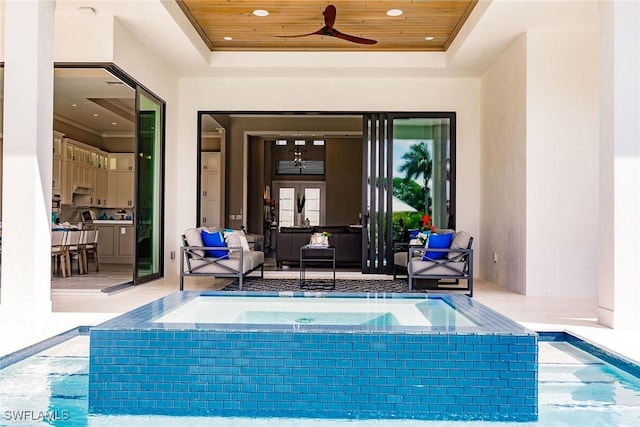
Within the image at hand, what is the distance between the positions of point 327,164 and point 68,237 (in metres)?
8.81

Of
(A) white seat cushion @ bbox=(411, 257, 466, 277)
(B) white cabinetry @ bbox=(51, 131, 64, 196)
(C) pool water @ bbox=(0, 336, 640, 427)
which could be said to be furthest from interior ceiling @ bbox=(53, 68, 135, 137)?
(A) white seat cushion @ bbox=(411, 257, 466, 277)

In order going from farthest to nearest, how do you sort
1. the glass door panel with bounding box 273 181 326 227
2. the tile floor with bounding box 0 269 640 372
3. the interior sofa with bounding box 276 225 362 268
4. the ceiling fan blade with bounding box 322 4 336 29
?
the glass door panel with bounding box 273 181 326 227 → the interior sofa with bounding box 276 225 362 268 → the ceiling fan blade with bounding box 322 4 336 29 → the tile floor with bounding box 0 269 640 372

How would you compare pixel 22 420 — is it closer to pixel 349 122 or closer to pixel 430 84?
pixel 430 84

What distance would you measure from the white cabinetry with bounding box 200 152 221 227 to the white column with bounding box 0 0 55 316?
857 centimetres

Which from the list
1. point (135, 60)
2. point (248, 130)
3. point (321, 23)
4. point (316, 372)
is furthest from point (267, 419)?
point (248, 130)

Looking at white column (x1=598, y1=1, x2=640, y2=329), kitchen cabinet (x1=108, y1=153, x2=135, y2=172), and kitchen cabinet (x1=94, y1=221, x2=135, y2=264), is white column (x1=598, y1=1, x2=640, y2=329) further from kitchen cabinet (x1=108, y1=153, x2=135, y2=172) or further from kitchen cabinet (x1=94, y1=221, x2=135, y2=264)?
kitchen cabinet (x1=108, y1=153, x2=135, y2=172)

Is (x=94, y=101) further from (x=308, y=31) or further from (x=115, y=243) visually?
(x=308, y=31)

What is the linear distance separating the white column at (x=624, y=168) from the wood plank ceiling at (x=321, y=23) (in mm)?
2320

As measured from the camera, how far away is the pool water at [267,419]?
2.65m

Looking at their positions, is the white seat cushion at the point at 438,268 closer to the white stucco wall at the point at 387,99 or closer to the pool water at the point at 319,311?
the pool water at the point at 319,311

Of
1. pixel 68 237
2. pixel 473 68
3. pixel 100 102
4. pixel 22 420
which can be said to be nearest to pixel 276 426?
pixel 22 420

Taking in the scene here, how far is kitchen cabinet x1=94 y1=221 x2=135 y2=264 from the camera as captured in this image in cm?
1174

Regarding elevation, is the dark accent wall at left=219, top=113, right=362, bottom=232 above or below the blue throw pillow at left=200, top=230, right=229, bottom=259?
above

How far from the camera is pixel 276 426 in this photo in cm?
260
